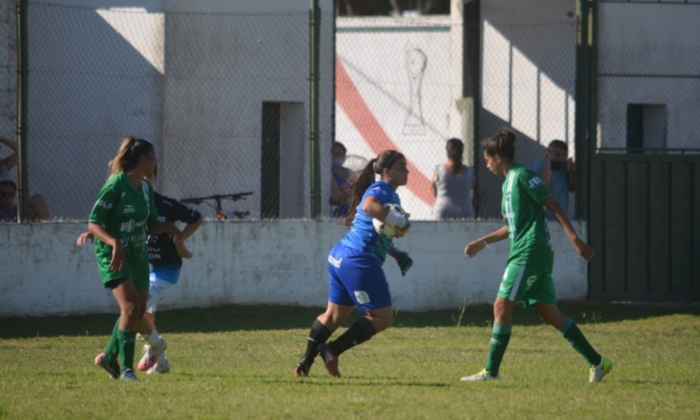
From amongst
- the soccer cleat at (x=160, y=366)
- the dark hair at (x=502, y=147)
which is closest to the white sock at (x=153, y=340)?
the soccer cleat at (x=160, y=366)

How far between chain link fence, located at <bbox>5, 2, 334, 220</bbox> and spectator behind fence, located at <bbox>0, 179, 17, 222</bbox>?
884mm

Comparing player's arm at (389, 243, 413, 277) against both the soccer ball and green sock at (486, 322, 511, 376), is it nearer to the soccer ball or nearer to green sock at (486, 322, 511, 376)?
the soccer ball

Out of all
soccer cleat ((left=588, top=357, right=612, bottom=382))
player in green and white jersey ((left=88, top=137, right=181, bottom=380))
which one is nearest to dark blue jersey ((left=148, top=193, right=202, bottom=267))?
player in green and white jersey ((left=88, top=137, right=181, bottom=380))

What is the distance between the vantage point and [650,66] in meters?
16.7

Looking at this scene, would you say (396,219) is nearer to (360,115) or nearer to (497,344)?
(497,344)

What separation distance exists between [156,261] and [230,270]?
462 centimetres

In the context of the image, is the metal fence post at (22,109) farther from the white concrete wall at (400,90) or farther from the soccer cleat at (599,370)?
the white concrete wall at (400,90)

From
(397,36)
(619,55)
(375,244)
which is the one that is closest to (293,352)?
(375,244)

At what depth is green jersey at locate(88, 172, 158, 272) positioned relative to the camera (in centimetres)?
874

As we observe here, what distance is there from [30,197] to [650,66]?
8299 millimetres

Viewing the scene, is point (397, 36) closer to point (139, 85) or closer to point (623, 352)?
point (139, 85)

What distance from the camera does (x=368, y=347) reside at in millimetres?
12359

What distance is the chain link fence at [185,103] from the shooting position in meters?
15.1

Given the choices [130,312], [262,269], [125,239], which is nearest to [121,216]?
[125,239]
